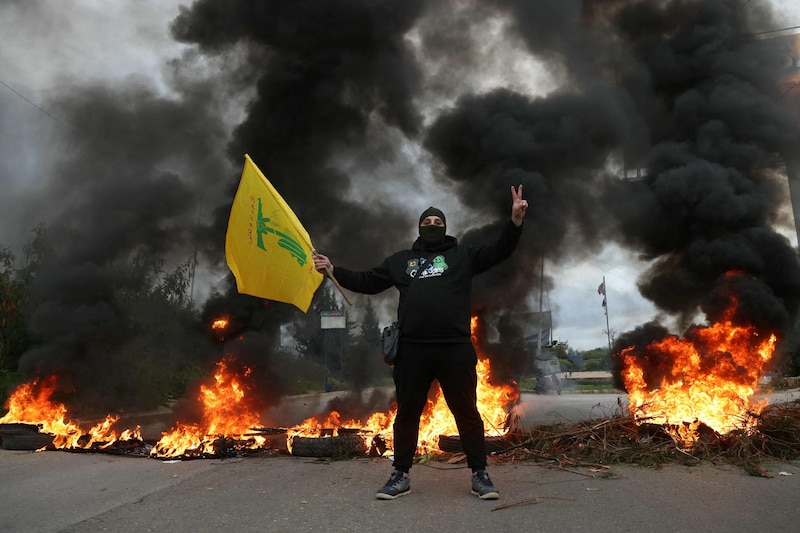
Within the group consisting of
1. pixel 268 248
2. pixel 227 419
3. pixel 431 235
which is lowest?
pixel 227 419

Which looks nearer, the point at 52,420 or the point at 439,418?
the point at 439,418

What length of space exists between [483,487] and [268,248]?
2650 mm

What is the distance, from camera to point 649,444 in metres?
4.89

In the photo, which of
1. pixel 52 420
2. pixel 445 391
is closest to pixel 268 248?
pixel 445 391

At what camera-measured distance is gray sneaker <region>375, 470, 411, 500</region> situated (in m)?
3.50

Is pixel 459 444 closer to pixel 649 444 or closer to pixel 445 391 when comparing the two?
pixel 445 391

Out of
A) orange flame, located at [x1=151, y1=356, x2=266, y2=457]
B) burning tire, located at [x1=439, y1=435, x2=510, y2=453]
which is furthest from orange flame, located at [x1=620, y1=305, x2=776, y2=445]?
orange flame, located at [x1=151, y1=356, x2=266, y2=457]

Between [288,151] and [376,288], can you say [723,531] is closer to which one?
[376,288]

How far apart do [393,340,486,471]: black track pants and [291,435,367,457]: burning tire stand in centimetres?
155

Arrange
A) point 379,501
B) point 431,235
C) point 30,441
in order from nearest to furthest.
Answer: point 379,501 < point 431,235 < point 30,441

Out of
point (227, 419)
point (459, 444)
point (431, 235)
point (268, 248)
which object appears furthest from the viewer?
point (227, 419)

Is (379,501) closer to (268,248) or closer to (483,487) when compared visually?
(483,487)

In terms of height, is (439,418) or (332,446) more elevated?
(439,418)

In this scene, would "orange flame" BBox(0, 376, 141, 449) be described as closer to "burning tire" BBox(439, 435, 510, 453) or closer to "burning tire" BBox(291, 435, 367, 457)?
"burning tire" BBox(291, 435, 367, 457)
